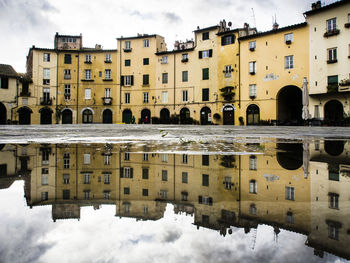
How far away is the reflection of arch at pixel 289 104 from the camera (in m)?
30.4

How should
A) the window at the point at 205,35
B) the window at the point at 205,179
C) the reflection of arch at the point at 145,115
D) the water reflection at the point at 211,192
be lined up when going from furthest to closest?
the reflection of arch at the point at 145,115, the window at the point at 205,35, the window at the point at 205,179, the water reflection at the point at 211,192

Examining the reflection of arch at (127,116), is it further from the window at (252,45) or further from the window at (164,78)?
the window at (252,45)

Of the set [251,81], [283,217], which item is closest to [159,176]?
[283,217]

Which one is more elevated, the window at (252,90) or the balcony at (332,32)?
the balcony at (332,32)

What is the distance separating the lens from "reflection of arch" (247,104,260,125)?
104 feet

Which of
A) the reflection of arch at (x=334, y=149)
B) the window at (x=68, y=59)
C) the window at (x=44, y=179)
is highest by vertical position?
the window at (x=68, y=59)

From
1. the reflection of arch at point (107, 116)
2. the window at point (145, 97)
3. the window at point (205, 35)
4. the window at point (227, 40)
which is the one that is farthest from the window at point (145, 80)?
the window at point (227, 40)

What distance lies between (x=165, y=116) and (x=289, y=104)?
16873 millimetres

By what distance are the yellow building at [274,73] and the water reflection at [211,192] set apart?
27.5 m

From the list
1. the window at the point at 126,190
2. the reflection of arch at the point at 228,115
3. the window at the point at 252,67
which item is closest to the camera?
the window at the point at 126,190

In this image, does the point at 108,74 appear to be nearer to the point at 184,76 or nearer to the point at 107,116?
the point at 107,116

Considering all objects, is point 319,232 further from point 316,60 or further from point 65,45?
point 65,45

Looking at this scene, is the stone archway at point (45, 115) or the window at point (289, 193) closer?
the window at point (289, 193)

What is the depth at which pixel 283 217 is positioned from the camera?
1300mm
